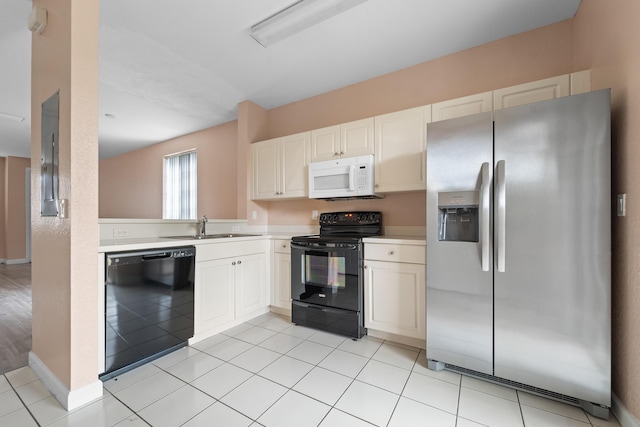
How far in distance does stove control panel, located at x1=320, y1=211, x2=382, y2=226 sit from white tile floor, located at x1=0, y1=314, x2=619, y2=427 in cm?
126

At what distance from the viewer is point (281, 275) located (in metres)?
3.09

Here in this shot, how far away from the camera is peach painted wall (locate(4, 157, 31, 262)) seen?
6.70 metres

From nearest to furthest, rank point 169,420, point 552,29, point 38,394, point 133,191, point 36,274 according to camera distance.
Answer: point 169,420
point 38,394
point 36,274
point 552,29
point 133,191

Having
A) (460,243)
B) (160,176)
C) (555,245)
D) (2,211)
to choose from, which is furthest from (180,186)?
(555,245)

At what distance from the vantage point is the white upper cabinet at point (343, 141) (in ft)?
9.06

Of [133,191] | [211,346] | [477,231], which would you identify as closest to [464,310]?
[477,231]

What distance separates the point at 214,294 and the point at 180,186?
3.57m

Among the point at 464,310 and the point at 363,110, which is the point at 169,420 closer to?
the point at 464,310

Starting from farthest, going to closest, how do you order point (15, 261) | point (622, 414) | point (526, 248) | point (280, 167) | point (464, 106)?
1. point (15, 261)
2. point (280, 167)
3. point (464, 106)
4. point (526, 248)
5. point (622, 414)

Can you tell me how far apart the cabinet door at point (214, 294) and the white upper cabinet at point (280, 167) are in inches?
43.9

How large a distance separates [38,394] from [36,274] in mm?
834

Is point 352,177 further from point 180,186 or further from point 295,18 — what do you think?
point 180,186

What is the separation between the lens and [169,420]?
1.48 metres

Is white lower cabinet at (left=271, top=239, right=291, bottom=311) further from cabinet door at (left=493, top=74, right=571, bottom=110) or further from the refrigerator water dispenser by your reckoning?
cabinet door at (left=493, top=74, right=571, bottom=110)
